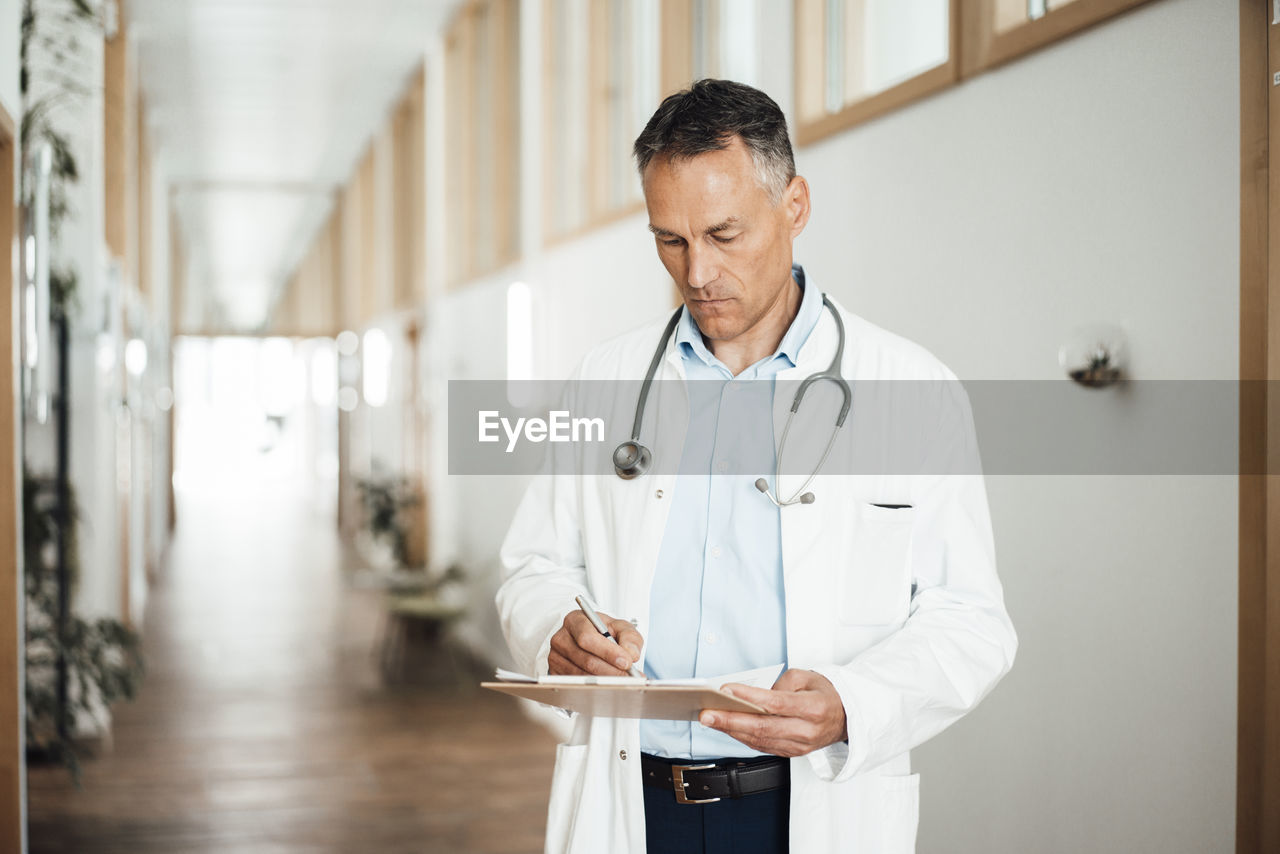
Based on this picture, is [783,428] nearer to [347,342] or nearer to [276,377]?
[347,342]

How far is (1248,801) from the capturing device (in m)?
2.01

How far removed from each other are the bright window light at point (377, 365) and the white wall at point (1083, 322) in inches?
398

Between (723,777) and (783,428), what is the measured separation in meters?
0.52

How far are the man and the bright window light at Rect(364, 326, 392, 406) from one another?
Answer: 439 inches

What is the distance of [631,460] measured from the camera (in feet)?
5.90

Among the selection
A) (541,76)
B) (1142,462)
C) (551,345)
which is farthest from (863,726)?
(541,76)

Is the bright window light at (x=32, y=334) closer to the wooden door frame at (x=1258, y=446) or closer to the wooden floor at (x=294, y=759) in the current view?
the wooden floor at (x=294, y=759)

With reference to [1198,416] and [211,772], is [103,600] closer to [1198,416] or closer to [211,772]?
[211,772]

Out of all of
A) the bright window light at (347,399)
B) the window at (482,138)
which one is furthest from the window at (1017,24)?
the bright window light at (347,399)

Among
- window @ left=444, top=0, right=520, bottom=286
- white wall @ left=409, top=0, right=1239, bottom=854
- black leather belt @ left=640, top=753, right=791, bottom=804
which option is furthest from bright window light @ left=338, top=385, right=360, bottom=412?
black leather belt @ left=640, top=753, right=791, bottom=804

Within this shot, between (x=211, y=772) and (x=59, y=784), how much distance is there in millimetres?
639

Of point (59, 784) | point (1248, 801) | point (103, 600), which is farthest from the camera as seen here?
point (103, 600)

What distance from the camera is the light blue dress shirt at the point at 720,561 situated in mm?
1724

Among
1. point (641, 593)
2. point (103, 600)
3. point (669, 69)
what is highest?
point (669, 69)
